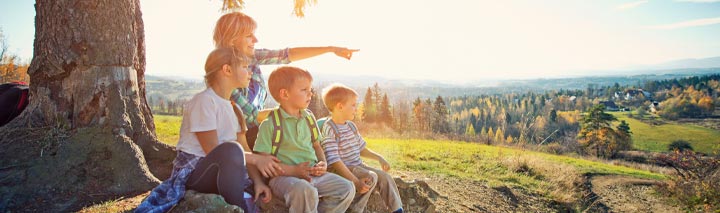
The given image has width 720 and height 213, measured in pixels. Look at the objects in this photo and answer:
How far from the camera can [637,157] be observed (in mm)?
59375

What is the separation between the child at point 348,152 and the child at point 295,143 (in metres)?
Result: 0.25

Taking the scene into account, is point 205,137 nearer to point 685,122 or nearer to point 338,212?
point 338,212

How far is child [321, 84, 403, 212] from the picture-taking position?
332cm

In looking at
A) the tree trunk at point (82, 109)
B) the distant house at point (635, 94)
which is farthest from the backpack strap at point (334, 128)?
the distant house at point (635, 94)

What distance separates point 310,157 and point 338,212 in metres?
0.45

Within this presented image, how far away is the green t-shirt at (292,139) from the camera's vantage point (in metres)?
2.99

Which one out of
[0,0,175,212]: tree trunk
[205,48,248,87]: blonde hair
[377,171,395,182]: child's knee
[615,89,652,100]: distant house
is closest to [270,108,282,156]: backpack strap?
[205,48,248,87]: blonde hair

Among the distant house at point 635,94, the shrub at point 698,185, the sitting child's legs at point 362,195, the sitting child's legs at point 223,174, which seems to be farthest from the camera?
the distant house at point 635,94

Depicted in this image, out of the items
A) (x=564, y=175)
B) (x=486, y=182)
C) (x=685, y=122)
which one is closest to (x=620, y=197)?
(x=564, y=175)

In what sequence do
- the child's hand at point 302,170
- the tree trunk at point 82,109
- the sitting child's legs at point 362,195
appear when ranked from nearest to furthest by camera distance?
1. the child's hand at point 302,170
2. the sitting child's legs at point 362,195
3. the tree trunk at point 82,109

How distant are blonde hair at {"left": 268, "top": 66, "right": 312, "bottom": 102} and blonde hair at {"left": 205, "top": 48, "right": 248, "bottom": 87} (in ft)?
1.18

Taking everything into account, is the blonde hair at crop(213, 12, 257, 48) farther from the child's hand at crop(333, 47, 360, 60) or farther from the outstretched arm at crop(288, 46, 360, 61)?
the child's hand at crop(333, 47, 360, 60)

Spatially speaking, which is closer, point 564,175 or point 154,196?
point 154,196

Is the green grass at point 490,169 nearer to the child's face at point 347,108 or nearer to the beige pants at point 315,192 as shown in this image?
the child's face at point 347,108
